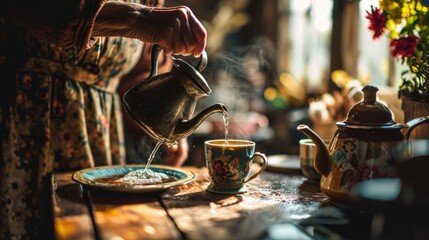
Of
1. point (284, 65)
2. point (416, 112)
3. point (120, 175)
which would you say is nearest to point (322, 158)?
point (416, 112)

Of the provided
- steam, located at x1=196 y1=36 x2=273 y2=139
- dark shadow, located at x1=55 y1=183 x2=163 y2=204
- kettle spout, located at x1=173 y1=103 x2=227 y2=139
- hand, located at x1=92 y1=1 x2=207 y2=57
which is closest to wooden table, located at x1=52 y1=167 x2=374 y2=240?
dark shadow, located at x1=55 y1=183 x2=163 y2=204

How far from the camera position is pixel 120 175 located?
5.08 ft

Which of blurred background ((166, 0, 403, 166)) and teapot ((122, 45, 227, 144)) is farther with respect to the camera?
blurred background ((166, 0, 403, 166))

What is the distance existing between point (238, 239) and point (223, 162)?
1.32 ft

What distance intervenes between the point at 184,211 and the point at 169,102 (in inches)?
10.9

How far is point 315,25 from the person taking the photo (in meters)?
5.23

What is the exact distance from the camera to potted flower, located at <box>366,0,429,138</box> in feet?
4.46

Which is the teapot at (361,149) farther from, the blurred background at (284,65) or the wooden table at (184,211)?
the blurred background at (284,65)

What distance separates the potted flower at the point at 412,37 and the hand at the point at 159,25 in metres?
0.48

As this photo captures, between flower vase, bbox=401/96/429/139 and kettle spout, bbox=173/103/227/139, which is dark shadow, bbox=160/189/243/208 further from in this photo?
flower vase, bbox=401/96/429/139

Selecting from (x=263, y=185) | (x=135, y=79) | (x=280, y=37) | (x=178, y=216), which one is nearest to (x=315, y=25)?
(x=280, y=37)

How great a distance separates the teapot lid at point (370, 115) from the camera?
1.21 metres

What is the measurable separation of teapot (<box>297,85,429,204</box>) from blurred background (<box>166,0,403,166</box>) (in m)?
0.63

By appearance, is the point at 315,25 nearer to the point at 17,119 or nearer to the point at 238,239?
the point at 17,119
